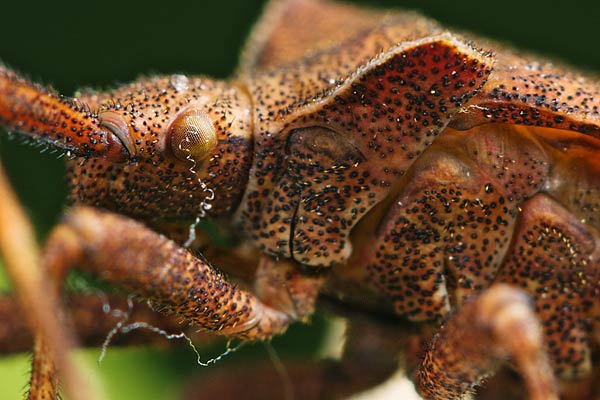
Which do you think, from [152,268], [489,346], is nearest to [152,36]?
[152,268]

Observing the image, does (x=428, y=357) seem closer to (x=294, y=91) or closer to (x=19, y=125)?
(x=294, y=91)

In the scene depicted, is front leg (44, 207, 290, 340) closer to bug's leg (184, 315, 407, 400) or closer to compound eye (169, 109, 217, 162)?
compound eye (169, 109, 217, 162)

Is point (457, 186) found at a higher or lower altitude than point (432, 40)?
lower

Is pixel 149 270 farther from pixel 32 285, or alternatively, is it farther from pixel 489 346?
pixel 489 346

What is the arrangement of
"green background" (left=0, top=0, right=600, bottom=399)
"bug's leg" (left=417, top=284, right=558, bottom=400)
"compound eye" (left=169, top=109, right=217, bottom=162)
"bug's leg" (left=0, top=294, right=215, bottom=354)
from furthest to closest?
"green background" (left=0, top=0, right=600, bottom=399)
"bug's leg" (left=0, top=294, right=215, bottom=354)
"compound eye" (left=169, top=109, right=217, bottom=162)
"bug's leg" (left=417, top=284, right=558, bottom=400)

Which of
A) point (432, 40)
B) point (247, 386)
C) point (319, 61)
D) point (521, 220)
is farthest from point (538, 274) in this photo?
point (247, 386)

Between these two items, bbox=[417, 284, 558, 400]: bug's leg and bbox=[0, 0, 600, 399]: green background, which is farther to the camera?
bbox=[0, 0, 600, 399]: green background

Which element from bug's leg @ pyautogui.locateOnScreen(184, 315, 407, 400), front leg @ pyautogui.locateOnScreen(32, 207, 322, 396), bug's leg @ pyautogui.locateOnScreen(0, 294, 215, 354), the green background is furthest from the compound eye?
the green background
